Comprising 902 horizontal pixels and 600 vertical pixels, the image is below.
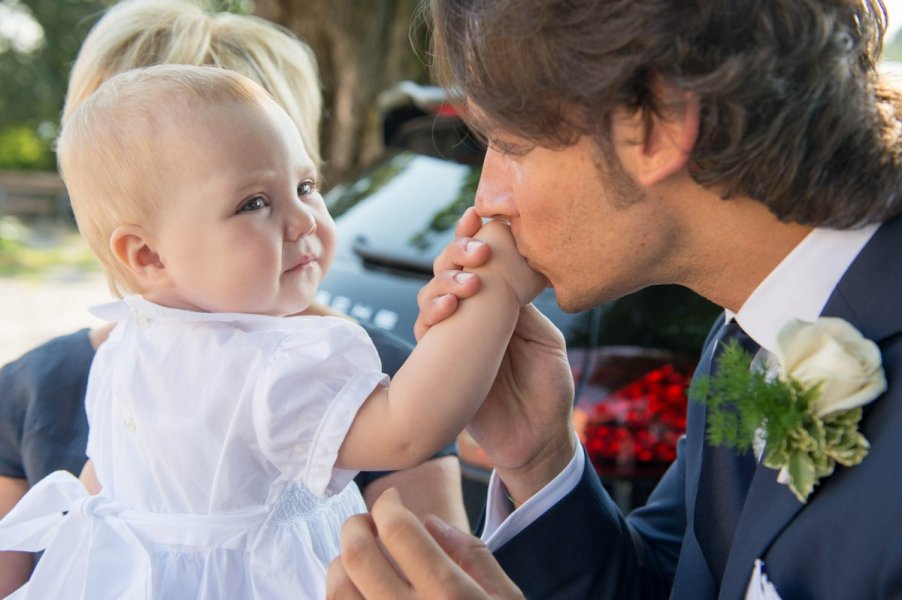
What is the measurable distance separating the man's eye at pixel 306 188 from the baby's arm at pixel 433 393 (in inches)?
15.9

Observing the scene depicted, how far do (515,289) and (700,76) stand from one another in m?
0.46

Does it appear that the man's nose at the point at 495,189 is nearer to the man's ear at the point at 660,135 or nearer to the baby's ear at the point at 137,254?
the man's ear at the point at 660,135

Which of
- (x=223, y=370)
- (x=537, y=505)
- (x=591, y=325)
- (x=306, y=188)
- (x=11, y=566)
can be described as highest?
(x=306, y=188)

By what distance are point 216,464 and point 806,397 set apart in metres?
0.90

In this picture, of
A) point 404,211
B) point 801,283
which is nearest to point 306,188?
point 801,283

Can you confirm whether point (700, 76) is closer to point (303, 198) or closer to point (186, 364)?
point (303, 198)

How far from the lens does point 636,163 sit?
160cm

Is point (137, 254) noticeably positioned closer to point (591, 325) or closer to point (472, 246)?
point (472, 246)

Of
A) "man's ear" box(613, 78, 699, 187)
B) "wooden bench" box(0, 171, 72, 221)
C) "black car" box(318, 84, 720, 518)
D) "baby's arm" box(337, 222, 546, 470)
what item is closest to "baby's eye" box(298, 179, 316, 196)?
"baby's arm" box(337, 222, 546, 470)

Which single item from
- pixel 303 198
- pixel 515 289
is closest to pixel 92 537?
pixel 303 198

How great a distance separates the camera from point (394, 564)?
1435mm

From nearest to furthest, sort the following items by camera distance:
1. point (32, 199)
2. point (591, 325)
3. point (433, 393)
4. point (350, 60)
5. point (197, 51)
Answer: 1. point (433, 393)
2. point (197, 51)
3. point (591, 325)
4. point (350, 60)
5. point (32, 199)

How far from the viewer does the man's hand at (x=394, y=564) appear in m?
1.36

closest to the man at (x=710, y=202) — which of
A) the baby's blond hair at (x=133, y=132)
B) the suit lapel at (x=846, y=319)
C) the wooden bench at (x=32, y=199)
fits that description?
the suit lapel at (x=846, y=319)
